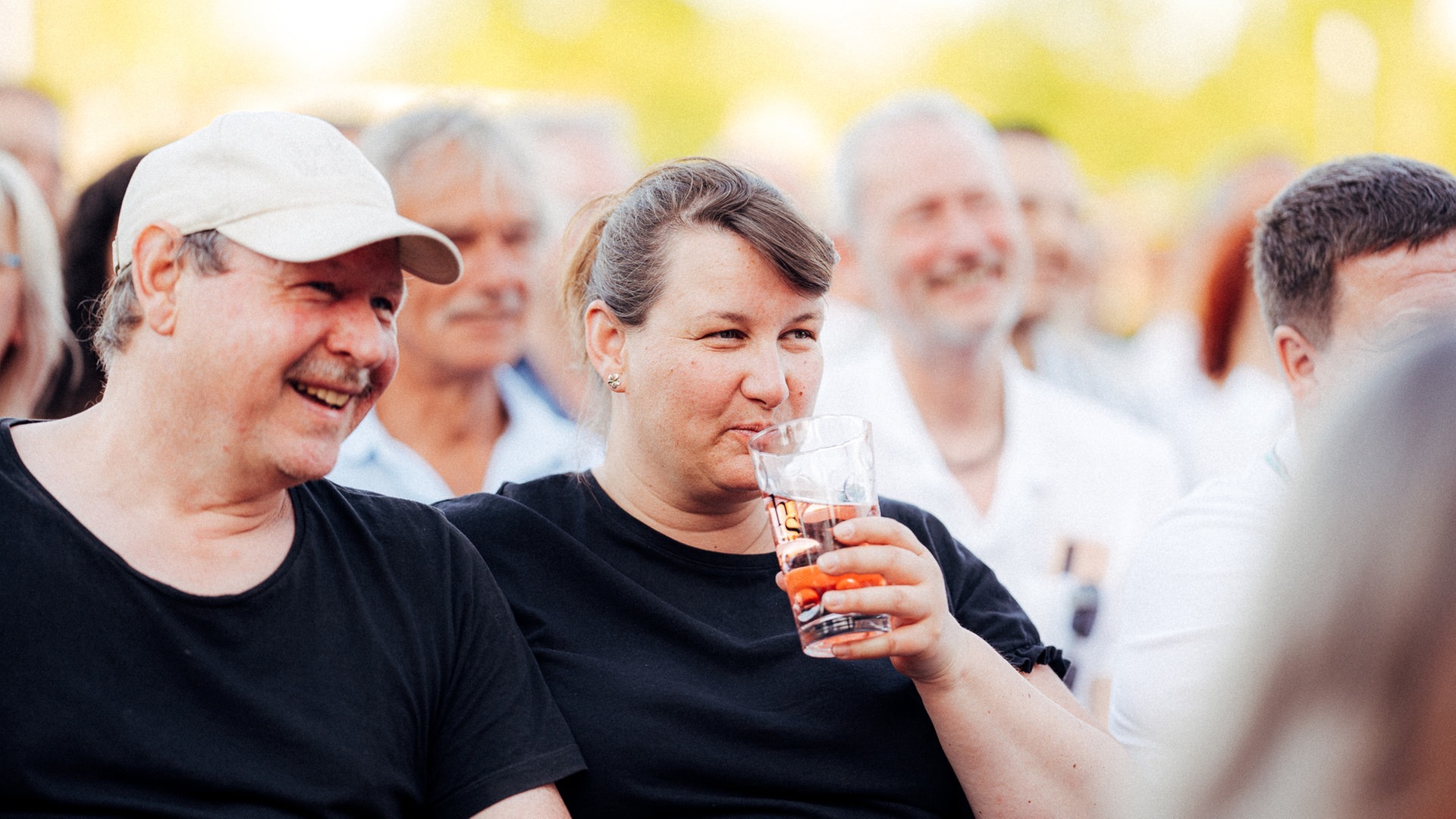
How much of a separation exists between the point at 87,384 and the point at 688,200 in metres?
2.03

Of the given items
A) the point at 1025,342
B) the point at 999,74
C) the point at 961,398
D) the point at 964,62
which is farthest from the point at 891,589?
the point at 999,74

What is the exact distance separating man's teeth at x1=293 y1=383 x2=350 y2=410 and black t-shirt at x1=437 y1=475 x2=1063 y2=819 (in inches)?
22.1

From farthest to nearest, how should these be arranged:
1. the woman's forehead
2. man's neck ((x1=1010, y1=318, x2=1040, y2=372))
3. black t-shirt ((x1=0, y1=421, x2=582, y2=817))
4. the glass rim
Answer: man's neck ((x1=1010, y1=318, x2=1040, y2=372)), the woman's forehead, the glass rim, black t-shirt ((x1=0, y1=421, x2=582, y2=817))

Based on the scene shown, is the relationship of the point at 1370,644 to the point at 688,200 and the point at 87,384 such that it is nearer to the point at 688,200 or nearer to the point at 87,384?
the point at 688,200

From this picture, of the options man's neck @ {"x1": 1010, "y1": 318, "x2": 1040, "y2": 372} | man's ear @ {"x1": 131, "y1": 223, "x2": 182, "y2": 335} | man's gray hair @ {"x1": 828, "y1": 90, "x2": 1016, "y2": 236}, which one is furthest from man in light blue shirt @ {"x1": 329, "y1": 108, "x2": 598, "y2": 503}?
man's neck @ {"x1": 1010, "y1": 318, "x2": 1040, "y2": 372}

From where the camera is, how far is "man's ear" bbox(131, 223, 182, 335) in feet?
7.48

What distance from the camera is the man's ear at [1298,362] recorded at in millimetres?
3129

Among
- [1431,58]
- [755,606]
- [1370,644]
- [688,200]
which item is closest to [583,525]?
[755,606]

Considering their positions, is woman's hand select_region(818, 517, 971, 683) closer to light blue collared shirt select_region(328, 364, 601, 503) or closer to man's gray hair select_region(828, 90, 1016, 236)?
light blue collared shirt select_region(328, 364, 601, 503)

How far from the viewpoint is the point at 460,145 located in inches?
174

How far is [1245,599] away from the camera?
1298 millimetres

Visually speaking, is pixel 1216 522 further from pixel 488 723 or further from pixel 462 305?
pixel 462 305

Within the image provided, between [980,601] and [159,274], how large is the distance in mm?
1732

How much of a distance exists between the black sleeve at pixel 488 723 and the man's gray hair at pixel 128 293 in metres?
0.69
